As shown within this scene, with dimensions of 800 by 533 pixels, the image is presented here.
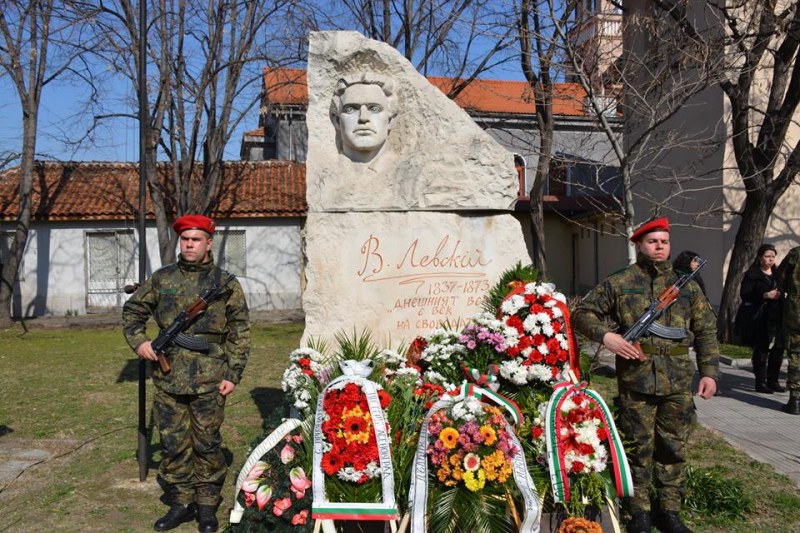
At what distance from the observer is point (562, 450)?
3.82 meters

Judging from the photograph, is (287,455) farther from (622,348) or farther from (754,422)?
(754,422)

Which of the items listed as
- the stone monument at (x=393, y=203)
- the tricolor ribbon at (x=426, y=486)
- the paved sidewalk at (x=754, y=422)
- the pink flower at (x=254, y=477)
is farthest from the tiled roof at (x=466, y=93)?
the pink flower at (x=254, y=477)

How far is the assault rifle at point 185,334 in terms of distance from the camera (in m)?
4.16

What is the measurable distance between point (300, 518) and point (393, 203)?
2.58 m

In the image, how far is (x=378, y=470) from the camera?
3.64m

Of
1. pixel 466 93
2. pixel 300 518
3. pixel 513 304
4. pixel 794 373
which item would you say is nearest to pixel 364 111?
pixel 513 304

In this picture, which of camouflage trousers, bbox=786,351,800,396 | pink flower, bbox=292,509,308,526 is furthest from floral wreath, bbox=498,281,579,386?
camouflage trousers, bbox=786,351,800,396

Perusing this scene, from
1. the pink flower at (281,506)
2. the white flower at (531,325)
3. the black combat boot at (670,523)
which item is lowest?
the black combat boot at (670,523)

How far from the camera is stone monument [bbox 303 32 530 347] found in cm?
535

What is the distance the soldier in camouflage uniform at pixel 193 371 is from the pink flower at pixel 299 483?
2.42 feet

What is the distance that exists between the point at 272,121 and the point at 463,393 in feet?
74.9

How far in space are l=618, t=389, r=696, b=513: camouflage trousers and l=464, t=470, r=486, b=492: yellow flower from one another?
1.04m

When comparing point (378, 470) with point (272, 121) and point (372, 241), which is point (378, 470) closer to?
point (372, 241)

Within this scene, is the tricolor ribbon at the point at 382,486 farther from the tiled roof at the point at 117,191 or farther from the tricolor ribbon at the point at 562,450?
the tiled roof at the point at 117,191
